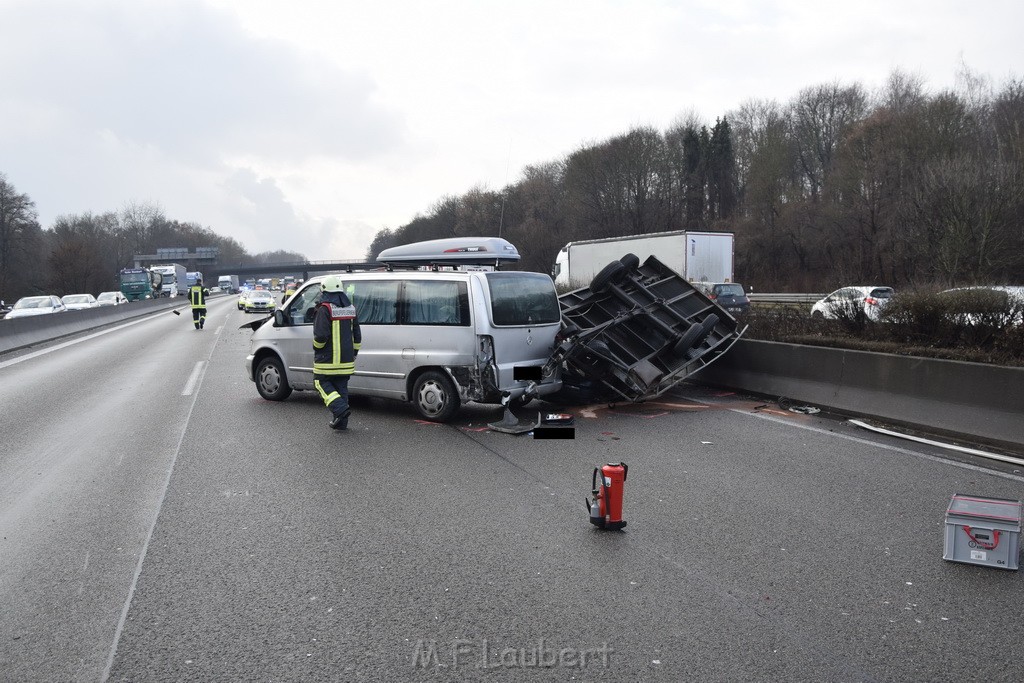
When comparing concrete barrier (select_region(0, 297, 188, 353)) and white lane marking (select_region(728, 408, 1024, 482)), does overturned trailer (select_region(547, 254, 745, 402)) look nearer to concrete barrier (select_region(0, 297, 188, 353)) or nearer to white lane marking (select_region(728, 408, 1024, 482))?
white lane marking (select_region(728, 408, 1024, 482))

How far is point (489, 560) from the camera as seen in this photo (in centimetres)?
536

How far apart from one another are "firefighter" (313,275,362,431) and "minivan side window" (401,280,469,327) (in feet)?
3.18

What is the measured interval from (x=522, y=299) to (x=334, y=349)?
2.51m

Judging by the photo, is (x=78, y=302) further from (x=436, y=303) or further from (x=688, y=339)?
(x=688, y=339)

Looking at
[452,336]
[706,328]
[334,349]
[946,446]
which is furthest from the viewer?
[706,328]

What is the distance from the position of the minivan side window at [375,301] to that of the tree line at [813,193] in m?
7.24

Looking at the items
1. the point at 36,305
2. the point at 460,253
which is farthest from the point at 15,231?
the point at 460,253

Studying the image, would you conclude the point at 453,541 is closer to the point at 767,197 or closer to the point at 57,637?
the point at 57,637

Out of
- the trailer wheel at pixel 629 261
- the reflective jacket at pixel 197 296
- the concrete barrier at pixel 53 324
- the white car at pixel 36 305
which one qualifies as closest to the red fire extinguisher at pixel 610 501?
the trailer wheel at pixel 629 261

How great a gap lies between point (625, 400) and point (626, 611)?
7.00 meters

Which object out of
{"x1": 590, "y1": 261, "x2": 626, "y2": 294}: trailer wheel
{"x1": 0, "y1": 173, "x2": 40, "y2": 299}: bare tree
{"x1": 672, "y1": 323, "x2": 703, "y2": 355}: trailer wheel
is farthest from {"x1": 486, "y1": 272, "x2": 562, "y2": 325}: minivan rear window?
{"x1": 0, "y1": 173, "x2": 40, "y2": 299}: bare tree

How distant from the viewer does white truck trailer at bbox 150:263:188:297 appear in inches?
3226

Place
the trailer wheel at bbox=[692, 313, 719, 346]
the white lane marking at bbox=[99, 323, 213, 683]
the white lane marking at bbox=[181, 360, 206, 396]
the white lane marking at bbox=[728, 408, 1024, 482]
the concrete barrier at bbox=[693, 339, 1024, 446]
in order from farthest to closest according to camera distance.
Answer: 1. the white lane marking at bbox=[181, 360, 206, 396]
2. the trailer wheel at bbox=[692, 313, 719, 346]
3. the concrete barrier at bbox=[693, 339, 1024, 446]
4. the white lane marking at bbox=[728, 408, 1024, 482]
5. the white lane marking at bbox=[99, 323, 213, 683]

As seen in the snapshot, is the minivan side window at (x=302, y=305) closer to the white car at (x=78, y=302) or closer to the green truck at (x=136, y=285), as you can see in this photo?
the white car at (x=78, y=302)
